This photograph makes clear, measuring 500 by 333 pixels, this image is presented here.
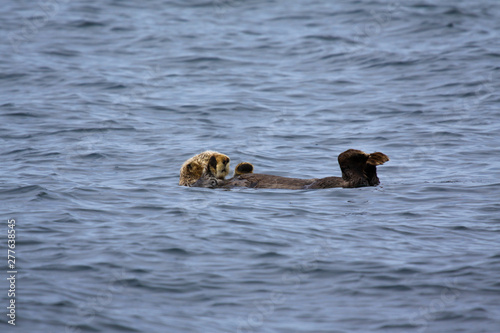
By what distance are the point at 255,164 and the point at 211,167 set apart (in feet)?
4.42

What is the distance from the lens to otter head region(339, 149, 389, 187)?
6.03m

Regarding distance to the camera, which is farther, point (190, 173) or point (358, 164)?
point (190, 173)

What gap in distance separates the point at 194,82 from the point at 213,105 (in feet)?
6.34

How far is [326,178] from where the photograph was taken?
642cm

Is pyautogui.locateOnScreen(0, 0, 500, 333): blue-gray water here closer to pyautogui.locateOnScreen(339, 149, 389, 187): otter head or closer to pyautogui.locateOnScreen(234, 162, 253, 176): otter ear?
pyautogui.locateOnScreen(339, 149, 389, 187): otter head

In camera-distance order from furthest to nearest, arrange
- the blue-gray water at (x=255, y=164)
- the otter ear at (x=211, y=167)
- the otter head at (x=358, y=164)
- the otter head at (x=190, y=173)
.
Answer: the otter head at (x=190, y=173), the otter ear at (x=211, y=167), the otter head at (x=358, y=164), the blue-gray water at (x=255, y=164)

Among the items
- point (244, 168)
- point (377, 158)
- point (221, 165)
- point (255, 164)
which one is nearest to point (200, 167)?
point (221, 165)

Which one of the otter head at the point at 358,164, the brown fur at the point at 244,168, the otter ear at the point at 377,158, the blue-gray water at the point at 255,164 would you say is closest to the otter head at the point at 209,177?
the blue-gray water at the point at 255,164

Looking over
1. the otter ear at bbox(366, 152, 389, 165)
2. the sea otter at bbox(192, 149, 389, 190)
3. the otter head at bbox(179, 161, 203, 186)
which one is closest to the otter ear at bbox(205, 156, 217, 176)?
the sea otter at bbox(192, 149, 389, 190)

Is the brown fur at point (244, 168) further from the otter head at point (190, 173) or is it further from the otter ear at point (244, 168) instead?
the otter head at point (190, 173)

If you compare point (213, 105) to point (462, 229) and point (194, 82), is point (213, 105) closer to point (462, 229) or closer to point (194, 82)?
point (194, 82)

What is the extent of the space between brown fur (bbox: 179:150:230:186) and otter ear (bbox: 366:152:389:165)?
1.63m

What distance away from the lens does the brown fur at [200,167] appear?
6930 mm

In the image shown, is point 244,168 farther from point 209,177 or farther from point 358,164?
point 358,164
